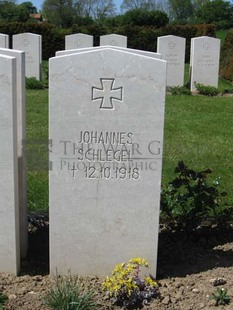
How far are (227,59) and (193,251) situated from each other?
16.4m

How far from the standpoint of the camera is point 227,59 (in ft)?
62.2

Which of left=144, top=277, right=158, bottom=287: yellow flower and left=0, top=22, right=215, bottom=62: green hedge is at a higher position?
left=0, top=22, right=215, bottom=62: green hedge

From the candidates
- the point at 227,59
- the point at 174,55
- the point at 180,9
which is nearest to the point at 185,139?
the point at 174,55

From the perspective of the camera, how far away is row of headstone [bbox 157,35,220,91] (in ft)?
44.9

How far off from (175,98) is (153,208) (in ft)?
28.9

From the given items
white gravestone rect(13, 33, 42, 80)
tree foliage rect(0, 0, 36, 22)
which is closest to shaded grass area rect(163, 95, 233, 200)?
white gravestone rect(13, 33, 42, 80)

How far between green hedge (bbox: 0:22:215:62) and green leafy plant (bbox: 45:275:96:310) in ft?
79.6

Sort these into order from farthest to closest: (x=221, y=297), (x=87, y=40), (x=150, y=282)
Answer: (x=87, y=40) → (x=150, y=282) → (x=221, y=297)

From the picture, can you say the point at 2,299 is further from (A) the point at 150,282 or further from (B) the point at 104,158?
(B) the point at 104,158

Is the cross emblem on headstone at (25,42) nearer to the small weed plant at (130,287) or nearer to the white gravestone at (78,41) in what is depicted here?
the white gravestone at (78,41)

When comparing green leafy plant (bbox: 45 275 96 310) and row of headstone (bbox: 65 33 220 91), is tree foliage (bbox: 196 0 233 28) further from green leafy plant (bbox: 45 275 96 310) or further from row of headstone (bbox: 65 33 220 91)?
green leafy plant (bbox: 45 275 96 310)

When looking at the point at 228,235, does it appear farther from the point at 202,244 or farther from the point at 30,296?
the point at 30,296

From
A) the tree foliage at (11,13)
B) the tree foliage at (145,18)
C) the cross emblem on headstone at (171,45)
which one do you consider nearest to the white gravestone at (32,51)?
the cross emblem on headstone at (171,45)

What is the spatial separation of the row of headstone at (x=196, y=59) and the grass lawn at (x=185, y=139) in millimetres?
2201
